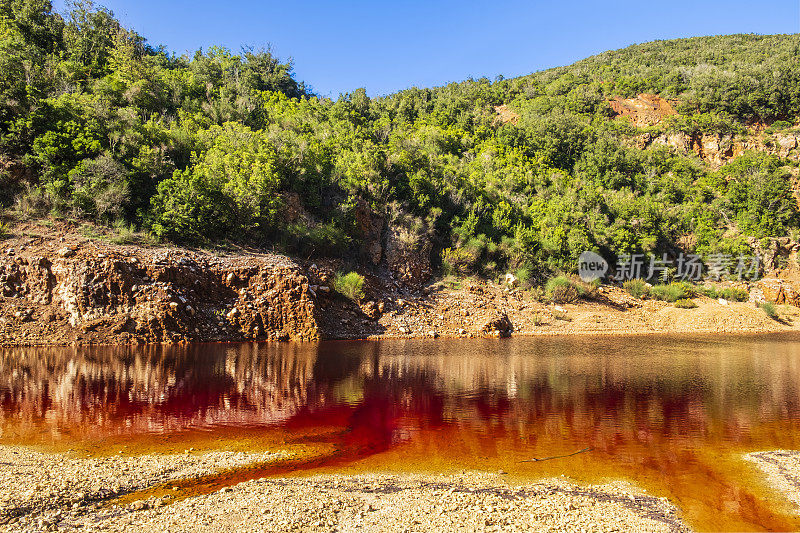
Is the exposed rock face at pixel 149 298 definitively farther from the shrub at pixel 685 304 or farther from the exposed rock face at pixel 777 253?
the exposed rock face at pixel 777 253

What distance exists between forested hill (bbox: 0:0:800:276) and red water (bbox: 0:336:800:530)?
10.5 meters

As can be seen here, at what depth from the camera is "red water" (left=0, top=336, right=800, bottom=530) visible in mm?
6605

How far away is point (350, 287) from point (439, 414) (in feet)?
51.0

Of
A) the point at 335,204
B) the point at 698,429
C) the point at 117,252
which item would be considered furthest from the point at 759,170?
the point at 117,252

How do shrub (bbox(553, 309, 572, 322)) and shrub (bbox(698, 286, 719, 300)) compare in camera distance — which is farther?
shrub (bbox(698, 286, 719, 300))

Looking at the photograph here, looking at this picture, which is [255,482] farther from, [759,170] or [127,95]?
[759,170]

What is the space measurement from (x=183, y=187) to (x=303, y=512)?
21.6 meters

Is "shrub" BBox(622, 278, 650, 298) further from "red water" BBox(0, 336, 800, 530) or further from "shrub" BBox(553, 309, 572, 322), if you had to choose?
"red water" BBox(0, 336, 800, 530)

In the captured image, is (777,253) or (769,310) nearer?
(769,310)

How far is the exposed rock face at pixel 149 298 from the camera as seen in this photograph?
18.0 metres

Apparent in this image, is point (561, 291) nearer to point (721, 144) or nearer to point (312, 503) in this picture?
point (312, 503)

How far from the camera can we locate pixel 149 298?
1917 centimetres

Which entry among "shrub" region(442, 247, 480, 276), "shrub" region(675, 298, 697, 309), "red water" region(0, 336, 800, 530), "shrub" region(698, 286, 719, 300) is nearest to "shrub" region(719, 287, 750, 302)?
"shrub" region(698, 286, 719, 300)

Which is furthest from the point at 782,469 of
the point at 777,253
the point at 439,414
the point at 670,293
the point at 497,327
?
the point at 777,253
